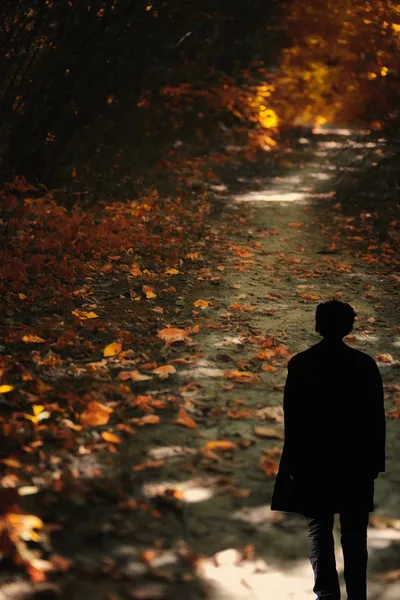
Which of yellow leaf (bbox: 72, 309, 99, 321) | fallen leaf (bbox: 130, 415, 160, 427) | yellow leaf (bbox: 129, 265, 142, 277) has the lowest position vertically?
fallen leaf (bbox: 130, 415, 160, 427)

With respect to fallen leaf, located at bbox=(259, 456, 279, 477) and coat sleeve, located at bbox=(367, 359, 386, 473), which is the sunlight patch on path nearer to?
fallen leaf, located at bbox=(259, 456, 279, 477)

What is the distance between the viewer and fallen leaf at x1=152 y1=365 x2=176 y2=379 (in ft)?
20.0

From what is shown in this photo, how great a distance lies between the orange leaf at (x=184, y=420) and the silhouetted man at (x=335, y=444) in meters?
1.84

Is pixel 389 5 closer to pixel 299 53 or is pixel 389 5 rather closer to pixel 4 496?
pixel 299 53

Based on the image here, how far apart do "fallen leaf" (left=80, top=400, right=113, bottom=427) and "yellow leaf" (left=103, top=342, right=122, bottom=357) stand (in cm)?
112

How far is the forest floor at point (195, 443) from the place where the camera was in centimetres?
365

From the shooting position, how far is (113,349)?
6.48 metres

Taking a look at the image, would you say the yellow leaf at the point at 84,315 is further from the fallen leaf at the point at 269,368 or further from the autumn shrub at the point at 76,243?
the fallen leaf at the point at 269,368

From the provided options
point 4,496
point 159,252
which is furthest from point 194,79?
point 4,496

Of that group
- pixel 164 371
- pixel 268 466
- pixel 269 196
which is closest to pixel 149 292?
pixel 164 371

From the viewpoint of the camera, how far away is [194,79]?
54.0ft

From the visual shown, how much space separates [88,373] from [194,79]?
11.9 meters

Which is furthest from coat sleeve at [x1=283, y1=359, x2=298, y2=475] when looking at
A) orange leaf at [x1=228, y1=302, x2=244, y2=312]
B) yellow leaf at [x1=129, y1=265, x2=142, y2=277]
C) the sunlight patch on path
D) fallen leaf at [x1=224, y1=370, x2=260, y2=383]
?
the sunlight patch on path

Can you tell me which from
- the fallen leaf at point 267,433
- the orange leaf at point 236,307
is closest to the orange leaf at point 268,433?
the fallen leaf at point 267,433
